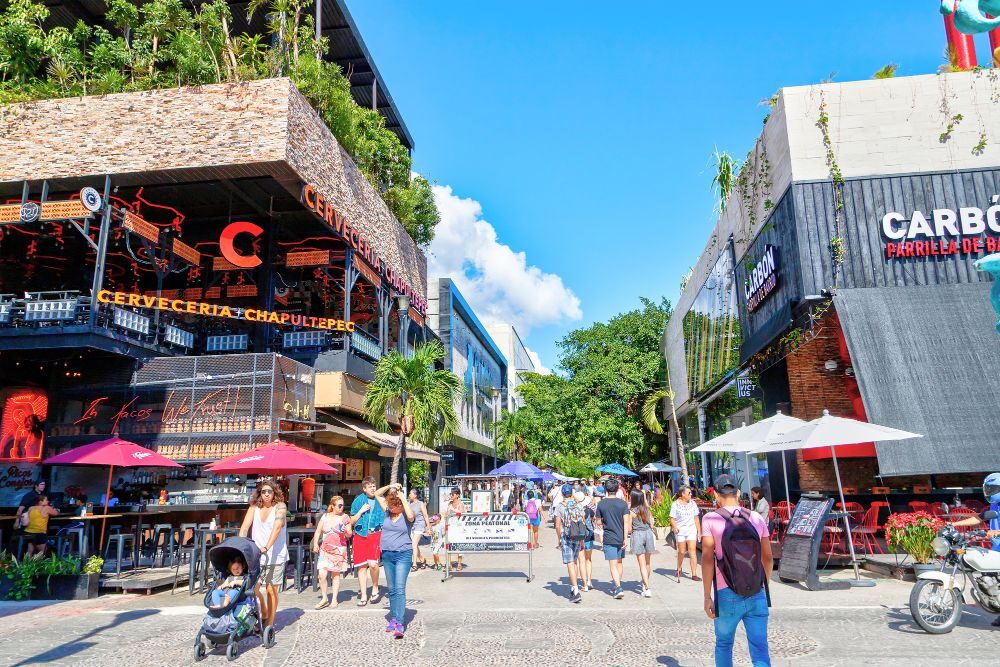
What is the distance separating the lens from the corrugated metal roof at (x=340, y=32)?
30.5 metres

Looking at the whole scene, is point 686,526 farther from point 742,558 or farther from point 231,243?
point 231,243

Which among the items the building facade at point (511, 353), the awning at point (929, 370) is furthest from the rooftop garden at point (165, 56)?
the building facade at point (511, 353)

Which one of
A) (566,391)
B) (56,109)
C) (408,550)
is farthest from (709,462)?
(56,109)

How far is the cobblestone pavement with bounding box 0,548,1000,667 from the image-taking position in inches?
252

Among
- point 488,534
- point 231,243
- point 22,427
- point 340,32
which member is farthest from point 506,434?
point 488,534

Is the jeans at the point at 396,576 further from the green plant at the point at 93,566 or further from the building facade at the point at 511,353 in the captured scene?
the building facade at the point at 511,353

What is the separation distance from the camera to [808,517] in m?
10.2

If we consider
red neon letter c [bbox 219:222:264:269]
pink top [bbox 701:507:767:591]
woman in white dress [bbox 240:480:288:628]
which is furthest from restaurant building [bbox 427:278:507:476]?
pink top [bbox 701:507:767:591]

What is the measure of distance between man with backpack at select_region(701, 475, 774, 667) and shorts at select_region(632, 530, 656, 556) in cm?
546

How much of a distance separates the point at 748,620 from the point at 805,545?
5657 mm

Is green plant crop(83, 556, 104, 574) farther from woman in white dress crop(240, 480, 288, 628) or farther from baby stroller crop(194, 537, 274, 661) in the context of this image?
baby stroller crop(194, 537, 274, 661)

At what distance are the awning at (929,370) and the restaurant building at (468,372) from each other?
19110mm

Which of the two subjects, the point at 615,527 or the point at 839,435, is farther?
the point at 839,435

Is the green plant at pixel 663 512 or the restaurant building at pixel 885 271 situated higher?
the restaurant building at pixel 885 271
